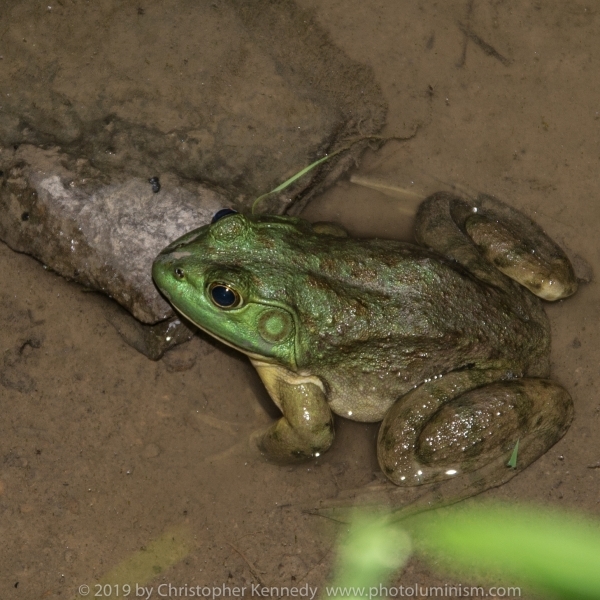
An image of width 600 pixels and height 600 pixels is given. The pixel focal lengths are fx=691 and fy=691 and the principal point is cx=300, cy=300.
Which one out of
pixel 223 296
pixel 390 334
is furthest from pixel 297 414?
pixel 223 296

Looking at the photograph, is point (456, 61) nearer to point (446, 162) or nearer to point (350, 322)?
point (446, 162)

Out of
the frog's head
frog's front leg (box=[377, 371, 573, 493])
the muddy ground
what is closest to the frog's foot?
the muddy ground

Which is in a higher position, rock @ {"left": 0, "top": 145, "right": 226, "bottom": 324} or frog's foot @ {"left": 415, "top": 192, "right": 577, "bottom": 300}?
frog's foot @ {"left": 415, "top": 192, "right": 577, "bottom": 300}

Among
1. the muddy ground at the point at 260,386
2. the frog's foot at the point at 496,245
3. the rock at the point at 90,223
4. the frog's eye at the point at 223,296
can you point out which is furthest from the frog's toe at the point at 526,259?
the rock at the point at 90,223

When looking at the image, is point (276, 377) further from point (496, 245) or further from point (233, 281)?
point (496, 245)

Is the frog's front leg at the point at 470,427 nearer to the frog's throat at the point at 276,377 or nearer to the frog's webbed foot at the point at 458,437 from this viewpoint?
the frog's webbed foot at the point at 458,437

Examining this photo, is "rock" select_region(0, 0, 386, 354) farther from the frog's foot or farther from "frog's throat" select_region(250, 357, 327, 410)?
the frog's foot
